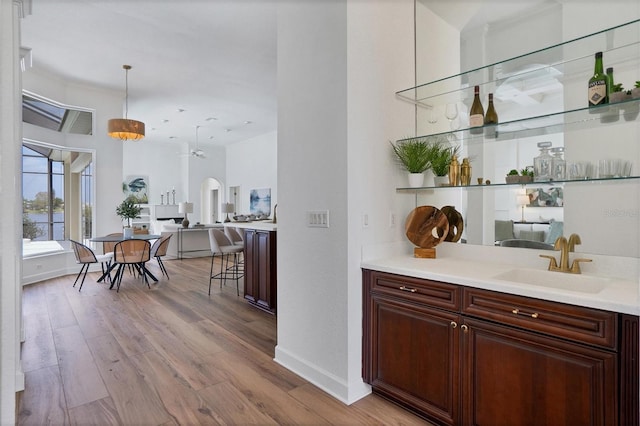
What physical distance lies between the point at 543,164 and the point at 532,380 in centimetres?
121

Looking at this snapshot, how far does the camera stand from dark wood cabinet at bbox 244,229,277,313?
4.03m

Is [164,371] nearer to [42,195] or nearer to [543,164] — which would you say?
[543,164]

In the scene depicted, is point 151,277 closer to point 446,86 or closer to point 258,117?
point 258,117

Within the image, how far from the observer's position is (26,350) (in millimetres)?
3111

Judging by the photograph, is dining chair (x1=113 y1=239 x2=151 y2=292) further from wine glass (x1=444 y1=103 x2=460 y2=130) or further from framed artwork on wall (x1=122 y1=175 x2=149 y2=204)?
framed artwork on wall (x1=122 y1=175 x2=149 y2=204)

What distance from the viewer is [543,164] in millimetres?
2064

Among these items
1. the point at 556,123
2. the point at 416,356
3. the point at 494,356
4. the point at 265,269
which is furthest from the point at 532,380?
the point at 265,269

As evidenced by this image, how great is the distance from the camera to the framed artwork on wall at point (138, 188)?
37.0 ft

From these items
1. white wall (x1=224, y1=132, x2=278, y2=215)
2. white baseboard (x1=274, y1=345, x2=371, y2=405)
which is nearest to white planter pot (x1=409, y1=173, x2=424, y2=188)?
white baseboard (x1=274, y1=345, x2=371, y2=405)

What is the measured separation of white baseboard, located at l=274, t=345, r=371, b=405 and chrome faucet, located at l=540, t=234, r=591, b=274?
1.41 meters

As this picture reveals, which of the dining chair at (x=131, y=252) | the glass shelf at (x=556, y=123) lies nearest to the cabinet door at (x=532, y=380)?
the glass shelf at (x=556, y=123)

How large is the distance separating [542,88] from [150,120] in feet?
29.3

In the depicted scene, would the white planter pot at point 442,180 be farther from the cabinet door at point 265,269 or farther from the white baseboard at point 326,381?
the cabinet door at point 265,269

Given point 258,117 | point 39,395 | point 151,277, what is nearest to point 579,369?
Answer: point 39,395
